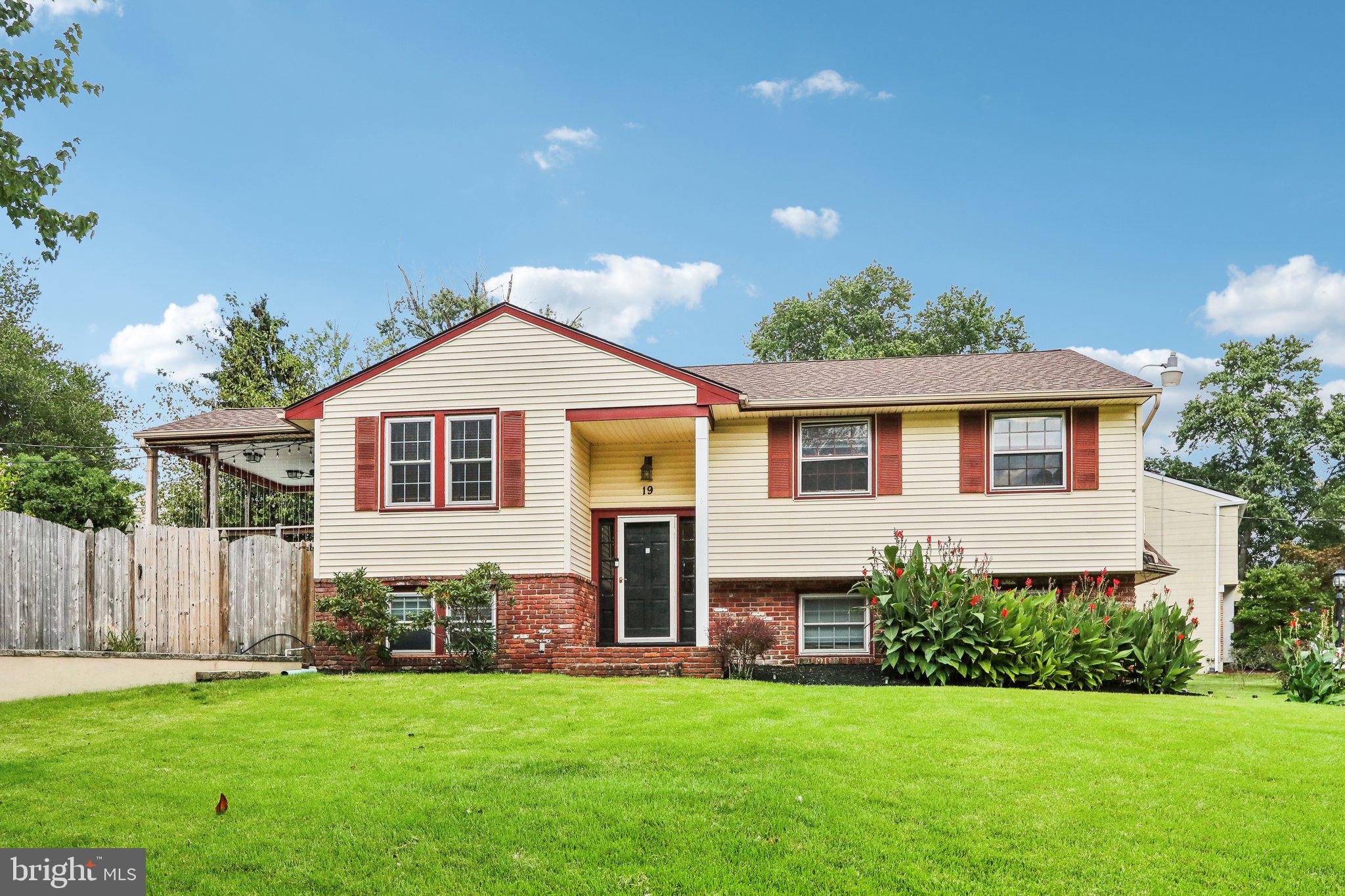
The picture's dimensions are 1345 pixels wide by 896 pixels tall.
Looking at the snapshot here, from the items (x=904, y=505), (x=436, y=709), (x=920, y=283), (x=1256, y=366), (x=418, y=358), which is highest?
(x=920, y=283)

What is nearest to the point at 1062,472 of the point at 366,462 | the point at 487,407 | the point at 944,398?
the point at 944,398

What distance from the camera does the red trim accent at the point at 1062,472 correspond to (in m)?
15.4

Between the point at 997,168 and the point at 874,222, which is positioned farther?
the point at 874,222

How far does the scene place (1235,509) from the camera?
28188mm

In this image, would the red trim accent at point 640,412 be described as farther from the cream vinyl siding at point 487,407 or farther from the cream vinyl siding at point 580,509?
the cream vinyl siding at point 580,509

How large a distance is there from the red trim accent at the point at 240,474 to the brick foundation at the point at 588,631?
5177 millimetres

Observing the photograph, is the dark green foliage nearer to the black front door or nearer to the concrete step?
the black front door

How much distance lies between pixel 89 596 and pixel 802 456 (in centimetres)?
1015

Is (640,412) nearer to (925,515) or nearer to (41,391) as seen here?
(925,515)

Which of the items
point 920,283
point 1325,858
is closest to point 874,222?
point 920,283

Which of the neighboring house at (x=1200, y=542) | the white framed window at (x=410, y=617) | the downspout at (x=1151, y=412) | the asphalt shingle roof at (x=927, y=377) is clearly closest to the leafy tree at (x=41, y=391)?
the white framed window at (x=410, y=617)

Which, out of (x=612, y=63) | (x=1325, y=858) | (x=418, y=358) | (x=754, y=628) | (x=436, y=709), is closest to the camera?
(x=1325, y=858)

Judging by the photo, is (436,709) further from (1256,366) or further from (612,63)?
(1256,366)

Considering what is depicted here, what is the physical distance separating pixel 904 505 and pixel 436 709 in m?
8.43
